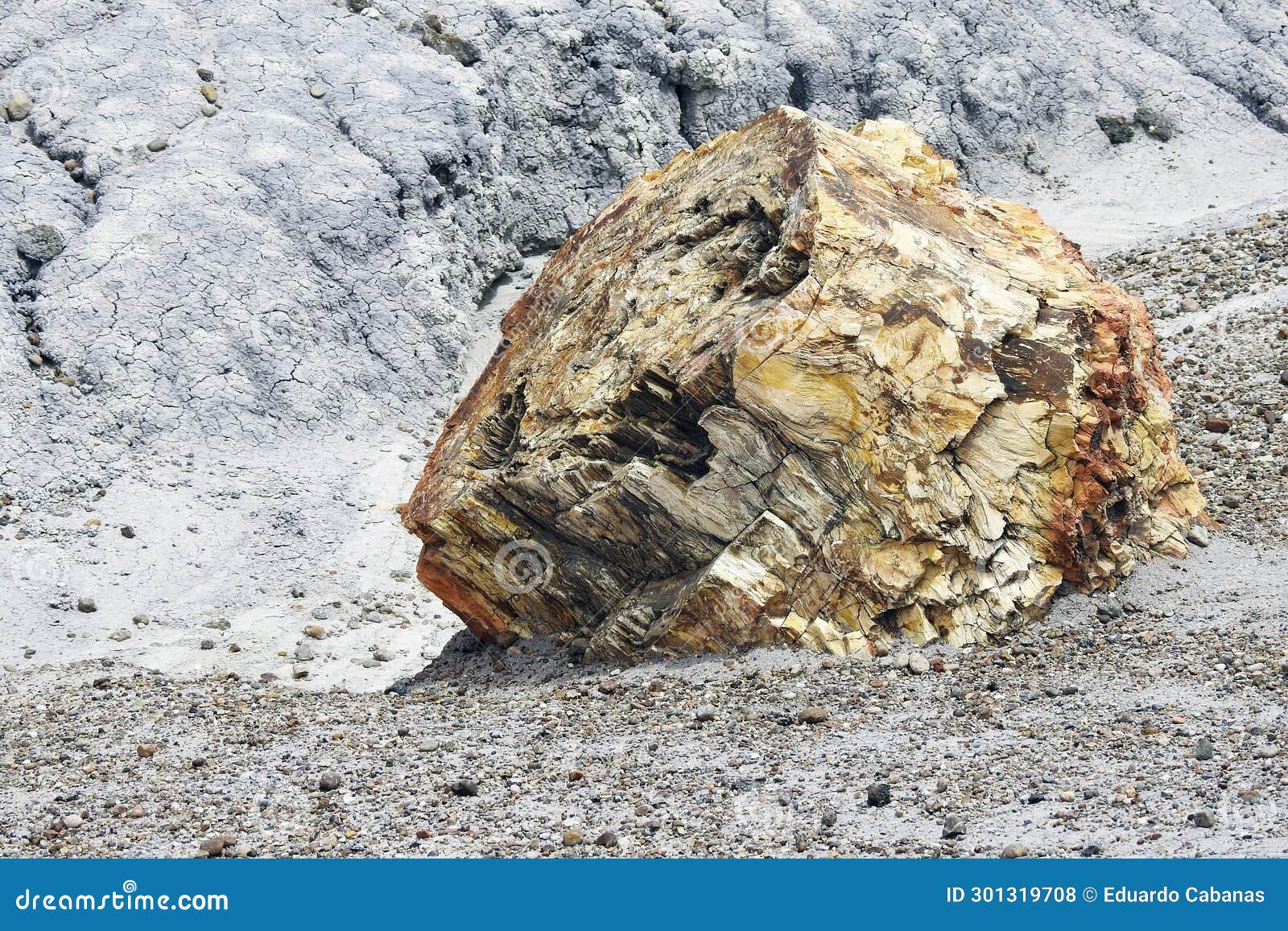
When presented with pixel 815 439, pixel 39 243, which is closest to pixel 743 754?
pixel 815 439

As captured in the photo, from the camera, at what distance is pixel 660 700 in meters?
11.3

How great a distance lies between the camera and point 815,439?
11.5 m

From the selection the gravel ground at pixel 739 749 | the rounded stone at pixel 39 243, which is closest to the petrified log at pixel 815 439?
the gravel ground at pixel 739 749

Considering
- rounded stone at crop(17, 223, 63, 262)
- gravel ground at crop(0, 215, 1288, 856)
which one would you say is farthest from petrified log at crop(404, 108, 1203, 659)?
rounded stone at crop(17, 223, 63, 262)

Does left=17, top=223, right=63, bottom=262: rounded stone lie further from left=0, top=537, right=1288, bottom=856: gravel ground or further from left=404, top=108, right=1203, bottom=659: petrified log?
left=404, top=108, right=1203, bottom=659: petrified log

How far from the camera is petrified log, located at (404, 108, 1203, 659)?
11469 millimetres

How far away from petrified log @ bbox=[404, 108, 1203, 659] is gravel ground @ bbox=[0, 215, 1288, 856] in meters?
0.44

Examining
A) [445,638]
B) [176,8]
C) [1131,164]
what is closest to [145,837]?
[445,638]

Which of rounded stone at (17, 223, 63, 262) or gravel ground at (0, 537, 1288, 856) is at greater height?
rounded stone at (17, 223, 63, 262)

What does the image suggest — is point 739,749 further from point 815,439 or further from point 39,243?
point 39,243

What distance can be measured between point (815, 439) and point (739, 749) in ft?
8.66

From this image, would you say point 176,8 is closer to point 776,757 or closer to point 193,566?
point 193,566

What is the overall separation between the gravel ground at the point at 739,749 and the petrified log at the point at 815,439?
17.4 inches

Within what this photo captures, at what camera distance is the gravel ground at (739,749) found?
861 centimetres
